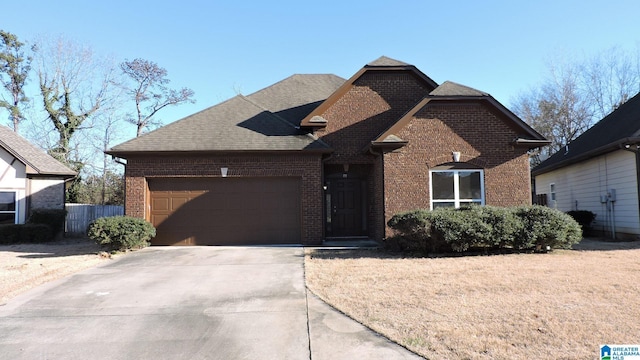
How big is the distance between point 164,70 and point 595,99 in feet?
120

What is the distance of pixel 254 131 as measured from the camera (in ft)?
46.9

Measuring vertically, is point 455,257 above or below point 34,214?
below

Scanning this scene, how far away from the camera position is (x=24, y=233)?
15773 mm

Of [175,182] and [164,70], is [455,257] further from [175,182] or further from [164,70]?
[164,70]

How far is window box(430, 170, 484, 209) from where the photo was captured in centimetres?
1278

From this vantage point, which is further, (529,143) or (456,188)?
(456,188)

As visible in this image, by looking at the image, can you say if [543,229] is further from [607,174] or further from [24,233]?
[24,233]

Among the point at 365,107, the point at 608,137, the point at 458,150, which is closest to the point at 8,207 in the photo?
the point at 365,107

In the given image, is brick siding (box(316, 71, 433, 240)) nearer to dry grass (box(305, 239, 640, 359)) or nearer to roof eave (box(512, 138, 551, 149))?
roof eave (box(512, 138, 551, 149))

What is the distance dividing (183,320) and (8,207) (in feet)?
51.5

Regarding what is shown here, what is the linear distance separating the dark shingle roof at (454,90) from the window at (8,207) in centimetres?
1728

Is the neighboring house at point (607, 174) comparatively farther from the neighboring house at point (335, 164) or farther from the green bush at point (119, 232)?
the green bush at point (119, 232)

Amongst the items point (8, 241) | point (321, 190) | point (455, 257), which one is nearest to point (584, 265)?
point (455, 257)

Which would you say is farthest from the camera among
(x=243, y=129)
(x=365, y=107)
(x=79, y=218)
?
(x=79, y=218)
